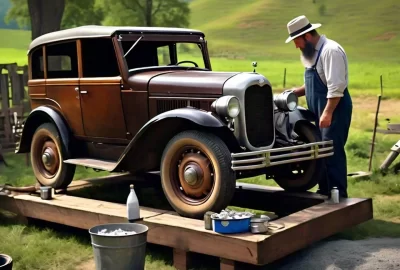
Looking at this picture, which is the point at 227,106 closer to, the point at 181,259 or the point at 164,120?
the point at 164,120

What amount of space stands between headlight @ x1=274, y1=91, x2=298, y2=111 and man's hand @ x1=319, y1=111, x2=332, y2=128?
373mm

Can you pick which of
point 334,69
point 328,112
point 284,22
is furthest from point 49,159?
point 284,22

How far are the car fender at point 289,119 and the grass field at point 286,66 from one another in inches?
42.6

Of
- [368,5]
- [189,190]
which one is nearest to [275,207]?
[189,190]

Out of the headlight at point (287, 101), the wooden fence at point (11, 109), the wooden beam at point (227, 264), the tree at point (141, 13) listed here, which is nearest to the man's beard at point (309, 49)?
the headlight at point (287, 101)

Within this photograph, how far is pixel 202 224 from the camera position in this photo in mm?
5047

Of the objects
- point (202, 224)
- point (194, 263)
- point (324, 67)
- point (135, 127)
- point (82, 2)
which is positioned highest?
point (82, 2)

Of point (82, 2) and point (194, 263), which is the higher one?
point (82, 2)

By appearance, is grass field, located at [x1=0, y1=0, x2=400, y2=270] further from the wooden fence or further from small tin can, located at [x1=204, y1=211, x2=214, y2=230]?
small tin can, located at [x1=204, y1=211, x2=214, y2=230]

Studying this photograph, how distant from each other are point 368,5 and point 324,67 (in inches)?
1340

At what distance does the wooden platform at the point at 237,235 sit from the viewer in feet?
15.4

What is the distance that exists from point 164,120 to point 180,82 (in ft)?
1.55

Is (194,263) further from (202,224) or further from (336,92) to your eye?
(336,92)

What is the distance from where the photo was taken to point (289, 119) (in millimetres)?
6145
